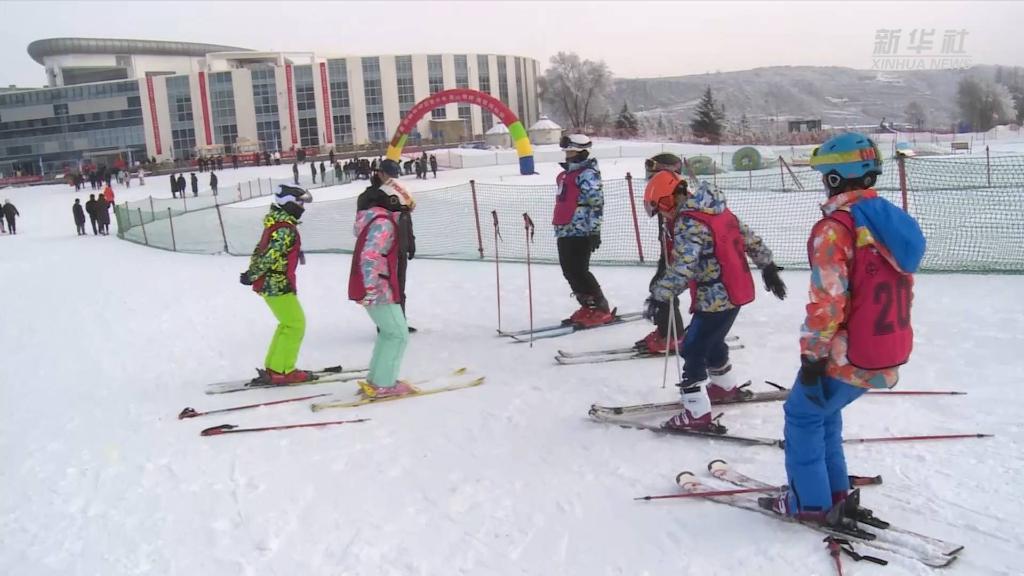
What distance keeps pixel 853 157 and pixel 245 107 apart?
81.8 metres

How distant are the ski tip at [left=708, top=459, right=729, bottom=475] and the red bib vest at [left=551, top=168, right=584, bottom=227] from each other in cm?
384

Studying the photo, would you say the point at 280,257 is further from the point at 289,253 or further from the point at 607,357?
the point at 607,357

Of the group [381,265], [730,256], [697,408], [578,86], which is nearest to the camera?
[730,256]

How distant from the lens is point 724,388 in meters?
5.18

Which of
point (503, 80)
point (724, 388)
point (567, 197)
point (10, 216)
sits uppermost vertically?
point (503, 80)

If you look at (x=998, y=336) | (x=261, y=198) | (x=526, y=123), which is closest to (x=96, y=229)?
(x=261, y=198)

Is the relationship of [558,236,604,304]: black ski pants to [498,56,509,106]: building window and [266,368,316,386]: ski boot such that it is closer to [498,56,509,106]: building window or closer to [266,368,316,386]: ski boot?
[266,368,316,386]: ski boot

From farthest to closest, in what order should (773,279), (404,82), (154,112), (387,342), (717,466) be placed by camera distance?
(404,82) < (154,112) < (387,342) < (773,279) < (717,466)

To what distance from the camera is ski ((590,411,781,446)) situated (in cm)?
446

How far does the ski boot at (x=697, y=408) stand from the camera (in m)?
4.64

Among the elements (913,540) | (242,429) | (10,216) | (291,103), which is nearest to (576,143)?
(242,429)

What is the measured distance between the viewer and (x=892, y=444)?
4332mm

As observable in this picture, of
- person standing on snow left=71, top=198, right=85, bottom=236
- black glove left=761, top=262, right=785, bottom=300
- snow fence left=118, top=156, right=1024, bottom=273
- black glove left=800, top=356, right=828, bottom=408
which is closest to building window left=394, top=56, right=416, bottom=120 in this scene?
snow fence left=118, top=156, right=1024, bottom=273

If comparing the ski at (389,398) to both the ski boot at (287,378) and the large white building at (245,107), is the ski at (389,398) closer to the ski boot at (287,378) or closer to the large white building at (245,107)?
the ski boot at (287,378)
